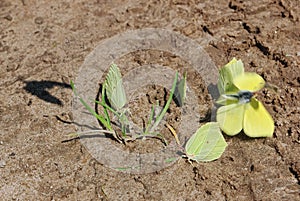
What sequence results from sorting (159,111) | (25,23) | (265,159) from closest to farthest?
(265,159), (159,111), (25,23)

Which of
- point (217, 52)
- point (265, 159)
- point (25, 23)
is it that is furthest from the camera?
point (25, 23)

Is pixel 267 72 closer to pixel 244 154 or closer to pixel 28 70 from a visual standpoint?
pixel 244 154

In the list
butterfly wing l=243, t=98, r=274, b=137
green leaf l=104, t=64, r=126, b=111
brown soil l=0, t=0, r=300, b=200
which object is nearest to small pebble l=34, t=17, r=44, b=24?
brown soil l=0, t=0, r=300, b=200

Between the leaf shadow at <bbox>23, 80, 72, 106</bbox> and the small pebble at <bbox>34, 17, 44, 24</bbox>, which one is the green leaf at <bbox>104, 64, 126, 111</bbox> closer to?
the leaf shadow at <bbox>23, 80, 72, 106</bbox>

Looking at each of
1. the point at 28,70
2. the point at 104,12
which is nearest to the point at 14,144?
the point at 28,70

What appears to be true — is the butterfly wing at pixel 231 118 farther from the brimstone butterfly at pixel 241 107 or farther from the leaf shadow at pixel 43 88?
the leaf shadow at pixel 43 88

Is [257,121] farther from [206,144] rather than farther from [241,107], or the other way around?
[206,144]

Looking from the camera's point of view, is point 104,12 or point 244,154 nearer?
point 244,154

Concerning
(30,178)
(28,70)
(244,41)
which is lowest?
(30,178)
